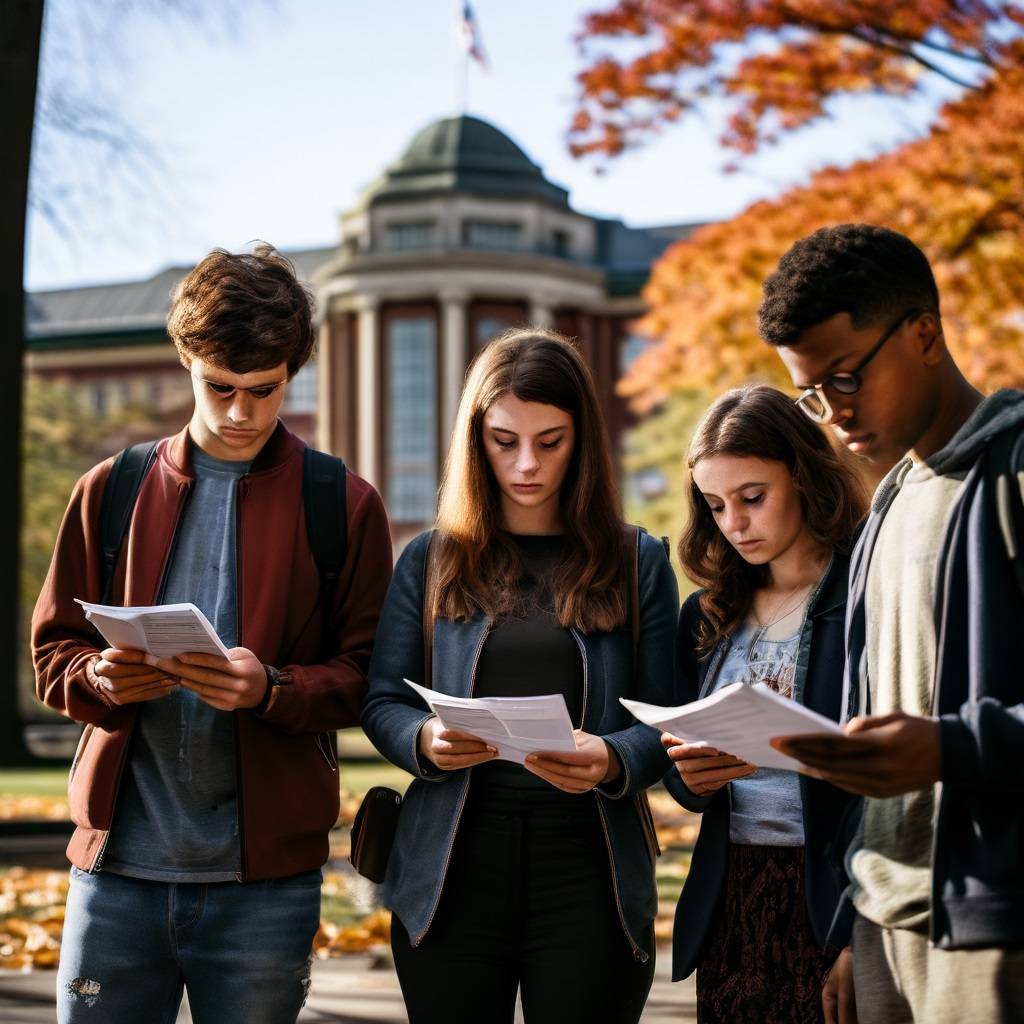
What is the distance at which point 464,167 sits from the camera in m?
45.1

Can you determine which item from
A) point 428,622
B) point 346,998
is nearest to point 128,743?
point 428,622

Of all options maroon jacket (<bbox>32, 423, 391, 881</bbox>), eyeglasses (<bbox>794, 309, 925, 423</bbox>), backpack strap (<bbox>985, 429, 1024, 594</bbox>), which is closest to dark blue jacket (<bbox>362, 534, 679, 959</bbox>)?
maroon jacket (<bbox>32, 423, 391, 881</bbox>)

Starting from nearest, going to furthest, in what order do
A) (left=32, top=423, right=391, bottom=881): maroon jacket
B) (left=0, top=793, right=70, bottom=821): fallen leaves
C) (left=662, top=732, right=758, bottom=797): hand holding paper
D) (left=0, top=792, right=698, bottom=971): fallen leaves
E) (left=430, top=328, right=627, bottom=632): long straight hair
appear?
(left=662, top=732, right=758, bottom=797): hand holding paper, (left=32, top=423, right=391, bottom=881): maroon jacket, (left=430, top=328, right=627, bottom=632): long straight hair, (left=0, top=792, right=698, bottom=971): fallen leaves, (left=0, top=793, right=70, bottom=821): fallen leaves

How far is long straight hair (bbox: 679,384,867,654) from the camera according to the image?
3410mm

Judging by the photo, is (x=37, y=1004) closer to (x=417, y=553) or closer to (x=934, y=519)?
(x=417, y=553)

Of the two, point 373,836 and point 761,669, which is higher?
point 761,669

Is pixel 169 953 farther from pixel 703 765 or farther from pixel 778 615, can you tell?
pixel 778 615

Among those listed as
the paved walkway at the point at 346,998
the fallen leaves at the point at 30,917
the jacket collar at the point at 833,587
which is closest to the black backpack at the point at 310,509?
the jacket collar at the point at 833,587

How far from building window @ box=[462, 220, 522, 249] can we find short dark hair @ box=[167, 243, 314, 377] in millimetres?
41068

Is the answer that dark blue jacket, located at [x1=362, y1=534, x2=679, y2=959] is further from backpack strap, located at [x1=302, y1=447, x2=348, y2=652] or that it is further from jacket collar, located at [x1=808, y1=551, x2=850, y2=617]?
jacket collar, located at [x1=808, y1=551, x2=850, y2=617]

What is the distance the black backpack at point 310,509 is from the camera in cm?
338

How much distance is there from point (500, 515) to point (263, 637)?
0.62 meters

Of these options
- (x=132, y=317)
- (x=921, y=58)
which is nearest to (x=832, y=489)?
(x=921, y=58)

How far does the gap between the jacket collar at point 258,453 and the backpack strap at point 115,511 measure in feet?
0.25
